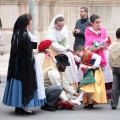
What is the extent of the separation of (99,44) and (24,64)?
1.97 metres

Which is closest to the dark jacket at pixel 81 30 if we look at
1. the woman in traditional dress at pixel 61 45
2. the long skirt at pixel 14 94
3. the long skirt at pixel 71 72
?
the woman in traditional dress at pixel 61 45

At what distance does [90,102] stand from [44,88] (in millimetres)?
982

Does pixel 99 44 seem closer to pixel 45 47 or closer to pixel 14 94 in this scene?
pixel 45 47

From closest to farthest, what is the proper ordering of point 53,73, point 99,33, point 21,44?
point 21,44
point 53,73
point 99,33

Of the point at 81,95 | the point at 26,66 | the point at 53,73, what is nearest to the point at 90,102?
the point at 81,95

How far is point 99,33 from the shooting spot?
10492 mm

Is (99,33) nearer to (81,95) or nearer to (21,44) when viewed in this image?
(81,95)

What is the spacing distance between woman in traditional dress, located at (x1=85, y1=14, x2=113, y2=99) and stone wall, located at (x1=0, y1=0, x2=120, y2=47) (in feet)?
27.9

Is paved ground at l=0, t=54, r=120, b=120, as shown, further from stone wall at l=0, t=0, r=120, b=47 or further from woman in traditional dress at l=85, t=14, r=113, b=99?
stone wall at l=0, t=0, r=120, b=47

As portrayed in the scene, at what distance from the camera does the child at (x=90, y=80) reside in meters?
9.68

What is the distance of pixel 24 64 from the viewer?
8.91 m

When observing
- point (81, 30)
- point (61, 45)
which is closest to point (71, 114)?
point (61, 45)

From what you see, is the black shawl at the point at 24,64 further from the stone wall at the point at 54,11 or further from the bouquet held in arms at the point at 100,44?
the stone wall at the point at 54,11

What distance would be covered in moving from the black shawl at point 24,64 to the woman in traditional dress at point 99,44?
5.78ft
